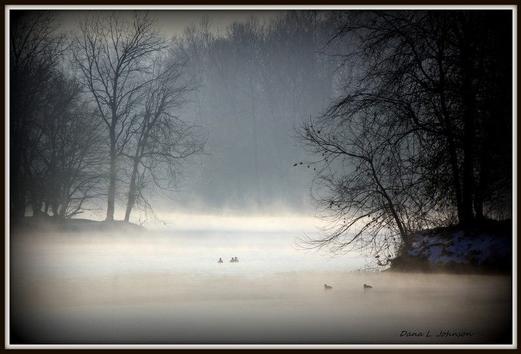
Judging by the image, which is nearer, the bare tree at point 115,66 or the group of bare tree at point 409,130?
the group of bare tree at point 409,130

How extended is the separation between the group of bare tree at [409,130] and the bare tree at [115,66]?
91.5 inches

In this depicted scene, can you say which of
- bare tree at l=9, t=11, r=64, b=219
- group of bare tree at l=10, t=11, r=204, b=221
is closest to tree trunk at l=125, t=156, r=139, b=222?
group of bare tree at l=10, t=11, r=204, b=221

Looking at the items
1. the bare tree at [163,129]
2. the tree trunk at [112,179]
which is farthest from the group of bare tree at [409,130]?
the tree trunk at [112,179]

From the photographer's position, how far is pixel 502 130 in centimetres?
911

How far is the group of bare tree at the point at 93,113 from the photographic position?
368 inches

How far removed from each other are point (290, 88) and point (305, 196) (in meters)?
1.45

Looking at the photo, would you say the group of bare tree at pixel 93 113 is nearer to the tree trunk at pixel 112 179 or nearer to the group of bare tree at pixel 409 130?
the tree trunk at pixel 112 179

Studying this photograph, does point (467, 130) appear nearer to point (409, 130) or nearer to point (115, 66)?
point (409, 130)

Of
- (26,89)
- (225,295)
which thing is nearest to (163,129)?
(26,89)

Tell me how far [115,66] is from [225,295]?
11.4 ft

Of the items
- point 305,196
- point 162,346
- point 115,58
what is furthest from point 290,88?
point 162,346

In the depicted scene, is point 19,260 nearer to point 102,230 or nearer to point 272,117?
point 102,230

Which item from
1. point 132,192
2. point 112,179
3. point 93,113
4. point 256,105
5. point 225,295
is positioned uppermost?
point 256,105

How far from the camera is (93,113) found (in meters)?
10.1
